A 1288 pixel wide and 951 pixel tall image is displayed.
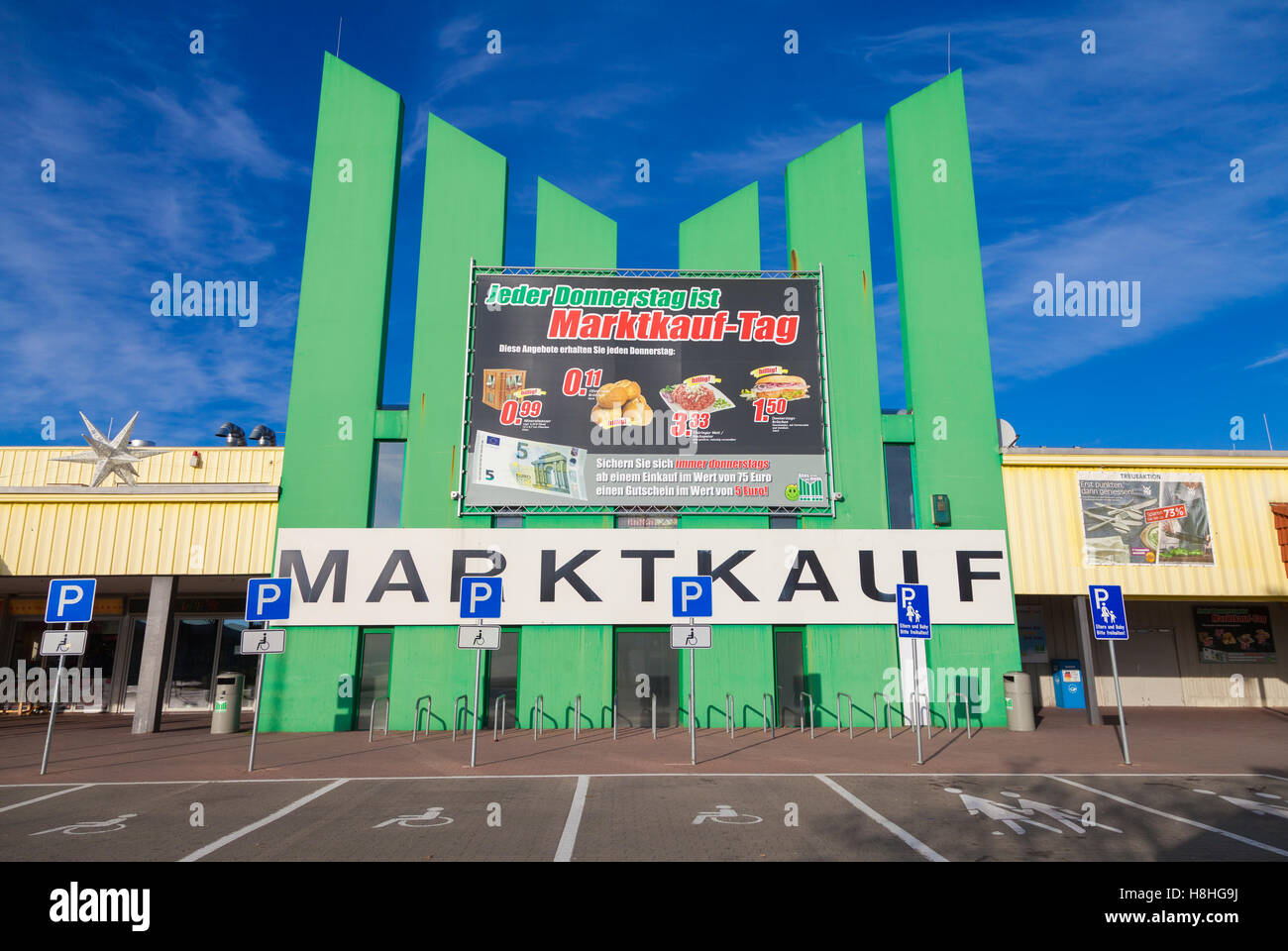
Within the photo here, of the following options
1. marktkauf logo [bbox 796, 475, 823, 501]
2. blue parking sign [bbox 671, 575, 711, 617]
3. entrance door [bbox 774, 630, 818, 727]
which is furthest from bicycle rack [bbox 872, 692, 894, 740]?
blue parking sign [bbox 671, 575, 711, 617]

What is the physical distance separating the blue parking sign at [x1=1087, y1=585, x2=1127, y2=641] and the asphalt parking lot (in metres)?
2.55

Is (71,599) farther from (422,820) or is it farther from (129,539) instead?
(422,820)

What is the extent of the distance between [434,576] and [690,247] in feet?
34.4

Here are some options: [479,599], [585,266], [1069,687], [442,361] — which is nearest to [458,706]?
[479,599]

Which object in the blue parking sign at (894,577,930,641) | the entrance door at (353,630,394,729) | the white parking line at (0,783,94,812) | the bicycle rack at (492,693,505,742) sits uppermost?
the blue parking sign at (894,577,930,641)

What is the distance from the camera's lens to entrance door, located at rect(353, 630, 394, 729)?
17.7m

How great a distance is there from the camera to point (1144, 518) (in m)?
18.4

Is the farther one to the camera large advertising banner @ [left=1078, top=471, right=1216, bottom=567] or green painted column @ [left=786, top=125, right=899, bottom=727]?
large advertising banner @ [left=1078, top=471, right=1216, bottom=567]

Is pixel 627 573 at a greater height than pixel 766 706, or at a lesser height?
greater

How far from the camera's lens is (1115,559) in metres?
18.3

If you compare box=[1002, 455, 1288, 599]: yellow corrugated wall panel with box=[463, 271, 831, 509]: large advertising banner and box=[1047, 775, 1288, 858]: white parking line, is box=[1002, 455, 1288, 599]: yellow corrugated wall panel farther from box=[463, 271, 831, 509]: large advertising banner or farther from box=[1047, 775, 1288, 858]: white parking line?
box=[1047, 775, 1288, 858]: white parking line

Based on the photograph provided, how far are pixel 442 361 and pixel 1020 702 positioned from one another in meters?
15.8
